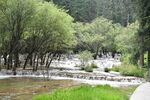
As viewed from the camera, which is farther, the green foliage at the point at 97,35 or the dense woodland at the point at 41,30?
the green foliage at the point at 97,35

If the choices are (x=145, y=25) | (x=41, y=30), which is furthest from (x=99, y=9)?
(x=145, y=25)

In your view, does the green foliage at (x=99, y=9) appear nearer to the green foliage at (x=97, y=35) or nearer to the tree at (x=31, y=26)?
the green foliage at (x=97, y=35)

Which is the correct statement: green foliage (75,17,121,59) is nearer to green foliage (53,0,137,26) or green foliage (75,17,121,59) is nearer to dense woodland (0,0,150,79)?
green foliage (53,0,137,26)

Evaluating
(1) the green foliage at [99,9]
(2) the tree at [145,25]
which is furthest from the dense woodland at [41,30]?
(1) the green foliage at [99,9]

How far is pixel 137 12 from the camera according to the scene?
84.9ft

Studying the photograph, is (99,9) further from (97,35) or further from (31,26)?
(31,26)

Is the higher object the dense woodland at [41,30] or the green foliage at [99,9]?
the green foliage at [99,9]

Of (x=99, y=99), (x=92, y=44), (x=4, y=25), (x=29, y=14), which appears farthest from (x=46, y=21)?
(x=92, y=44)

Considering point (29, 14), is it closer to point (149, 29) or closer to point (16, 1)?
point (16, 1)

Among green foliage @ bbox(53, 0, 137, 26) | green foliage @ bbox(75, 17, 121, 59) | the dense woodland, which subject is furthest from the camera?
green foliage @ bbox(53, 0, 137, 26)

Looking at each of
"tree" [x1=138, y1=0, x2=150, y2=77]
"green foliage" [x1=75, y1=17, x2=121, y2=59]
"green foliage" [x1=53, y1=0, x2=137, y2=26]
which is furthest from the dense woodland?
A: "green foliage" [x1=53, y1=0, x2=137, y2=26]

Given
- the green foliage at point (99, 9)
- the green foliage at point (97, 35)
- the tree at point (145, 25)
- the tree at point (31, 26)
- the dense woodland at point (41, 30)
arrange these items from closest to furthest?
the tree at point (145, 25), the dense woodland at point (41, 30), the tree at point (31, 26), the green foliage at point (97, 35), the green foliage at point (99, 9)

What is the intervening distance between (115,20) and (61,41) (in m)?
55.3

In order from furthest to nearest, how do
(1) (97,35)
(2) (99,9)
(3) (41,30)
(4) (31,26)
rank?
(2) (99,9)
(1) (97,35)
(3) (41,30)
(4) (31,26)
